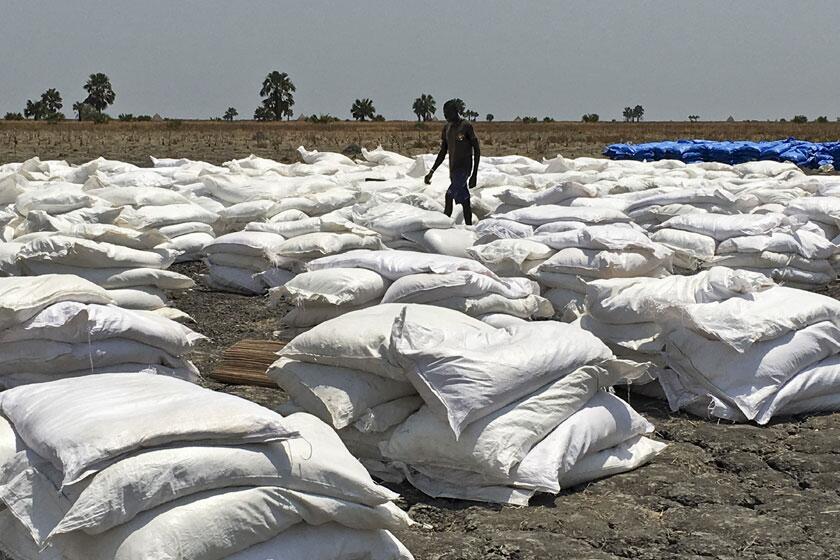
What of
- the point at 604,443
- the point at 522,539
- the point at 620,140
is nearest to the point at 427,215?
the point at 604,443

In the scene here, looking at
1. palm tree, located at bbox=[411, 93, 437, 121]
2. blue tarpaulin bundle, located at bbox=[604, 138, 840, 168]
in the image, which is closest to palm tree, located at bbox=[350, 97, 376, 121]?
palm tree, located at bbox=[411, 93, 437, 121]

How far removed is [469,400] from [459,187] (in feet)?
18.2

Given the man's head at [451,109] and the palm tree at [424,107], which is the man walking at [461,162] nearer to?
the man's head at [451,109]

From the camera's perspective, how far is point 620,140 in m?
30.0

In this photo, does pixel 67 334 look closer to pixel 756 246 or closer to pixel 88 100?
pixel 756 246

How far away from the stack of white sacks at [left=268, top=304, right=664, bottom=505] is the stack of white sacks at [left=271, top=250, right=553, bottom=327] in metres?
1.25

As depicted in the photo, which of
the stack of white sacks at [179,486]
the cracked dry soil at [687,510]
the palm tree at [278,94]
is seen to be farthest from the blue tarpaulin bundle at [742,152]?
the palm tree at [278,94]

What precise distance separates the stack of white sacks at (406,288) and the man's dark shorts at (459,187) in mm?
2908

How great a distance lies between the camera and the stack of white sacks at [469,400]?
365 centimetres

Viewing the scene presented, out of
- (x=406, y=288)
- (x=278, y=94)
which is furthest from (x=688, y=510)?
(x=278, y=94)

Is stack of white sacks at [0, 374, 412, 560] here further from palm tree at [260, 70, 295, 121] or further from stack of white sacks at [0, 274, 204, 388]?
palm tree at [260, 70, 295, 121]

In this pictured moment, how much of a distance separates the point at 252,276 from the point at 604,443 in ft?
14.3

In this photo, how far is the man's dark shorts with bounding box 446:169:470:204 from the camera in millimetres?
8984

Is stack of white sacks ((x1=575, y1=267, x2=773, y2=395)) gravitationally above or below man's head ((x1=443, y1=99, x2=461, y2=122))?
below
